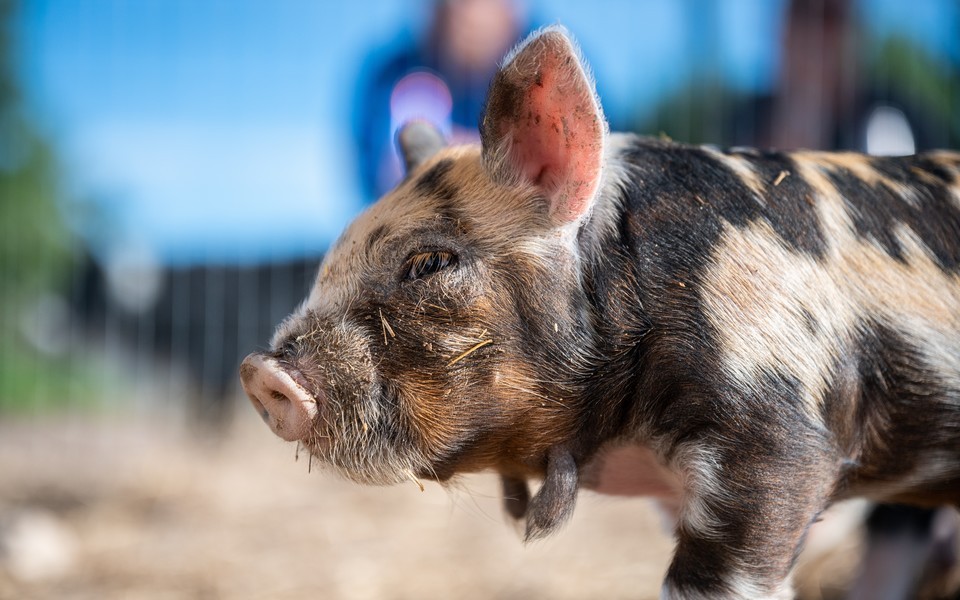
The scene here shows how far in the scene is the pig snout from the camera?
207 centimetres

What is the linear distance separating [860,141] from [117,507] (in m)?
5.01

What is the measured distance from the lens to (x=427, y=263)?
2.25 metres

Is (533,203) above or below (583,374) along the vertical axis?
above

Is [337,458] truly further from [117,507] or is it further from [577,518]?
[117,507]

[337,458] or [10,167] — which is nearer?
[337,458]

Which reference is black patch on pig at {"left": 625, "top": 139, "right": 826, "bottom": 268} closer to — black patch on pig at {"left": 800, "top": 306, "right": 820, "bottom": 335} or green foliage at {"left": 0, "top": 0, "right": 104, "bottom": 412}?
black patch on pig at {"left": 800, "top": 306, "right": 820, "bottom": 335}

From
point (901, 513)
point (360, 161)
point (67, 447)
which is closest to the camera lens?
point (901, 513)

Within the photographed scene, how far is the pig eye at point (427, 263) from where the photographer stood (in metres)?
2.24

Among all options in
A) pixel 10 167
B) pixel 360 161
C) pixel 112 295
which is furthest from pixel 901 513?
pixel 10 167

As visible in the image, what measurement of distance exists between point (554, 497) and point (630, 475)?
37 cm

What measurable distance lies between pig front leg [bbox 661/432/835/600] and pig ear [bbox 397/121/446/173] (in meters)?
1.25

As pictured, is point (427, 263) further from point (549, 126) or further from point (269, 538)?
point (269, 538)

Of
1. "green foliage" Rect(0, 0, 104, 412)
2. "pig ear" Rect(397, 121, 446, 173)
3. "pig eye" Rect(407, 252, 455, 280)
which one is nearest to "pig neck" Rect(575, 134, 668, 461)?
"pig eye" Rect(407, 252, 455, 280)

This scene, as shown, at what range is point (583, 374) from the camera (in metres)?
2.21
